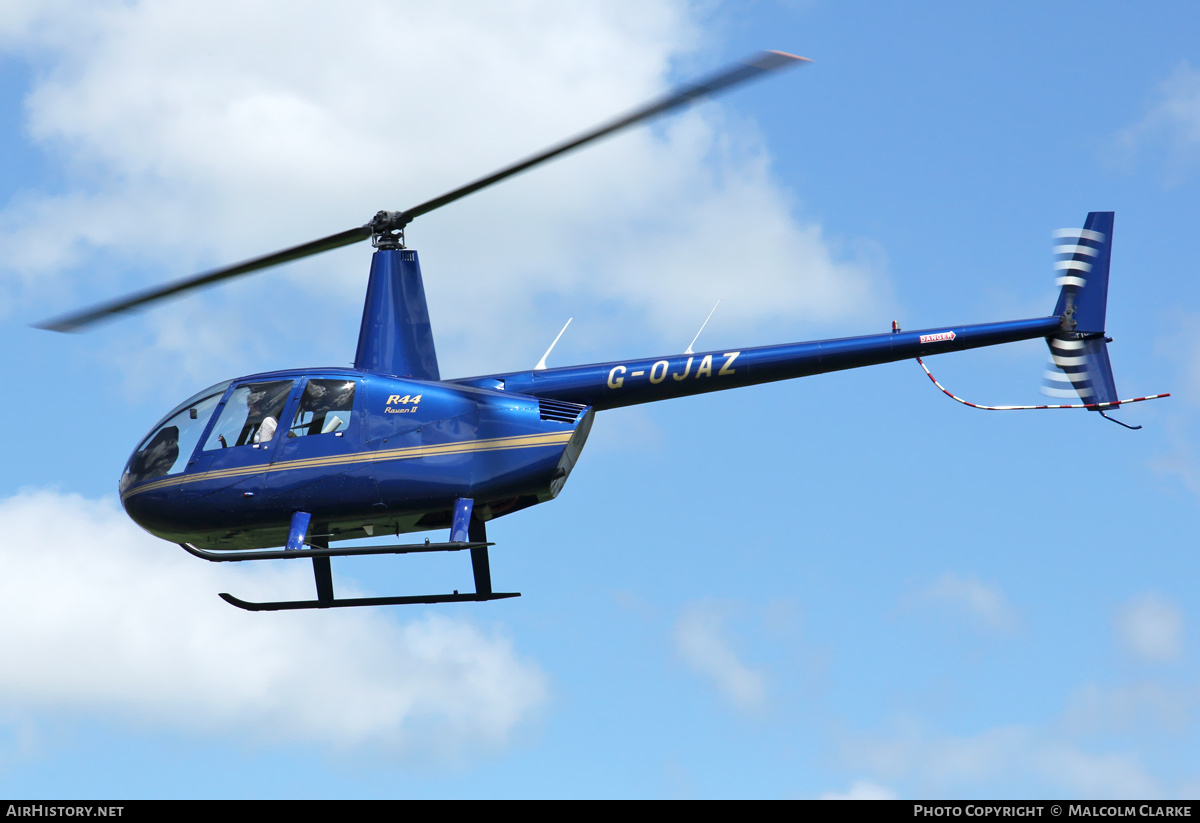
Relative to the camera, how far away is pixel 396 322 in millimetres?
24125

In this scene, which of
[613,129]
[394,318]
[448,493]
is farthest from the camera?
→ [394,318]

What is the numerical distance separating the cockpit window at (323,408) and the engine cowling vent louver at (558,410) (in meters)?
2.95

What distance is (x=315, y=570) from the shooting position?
952 inches

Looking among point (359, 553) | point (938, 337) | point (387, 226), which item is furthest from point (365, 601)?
point (938, 337)

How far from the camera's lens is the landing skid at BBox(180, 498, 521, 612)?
2141cm

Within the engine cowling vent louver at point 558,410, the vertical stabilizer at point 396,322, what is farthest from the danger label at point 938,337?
the vertical stabilizer at point 396,322

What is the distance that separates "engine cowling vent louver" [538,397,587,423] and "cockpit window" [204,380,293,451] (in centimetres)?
394

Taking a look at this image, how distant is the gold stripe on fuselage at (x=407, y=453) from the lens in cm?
2219

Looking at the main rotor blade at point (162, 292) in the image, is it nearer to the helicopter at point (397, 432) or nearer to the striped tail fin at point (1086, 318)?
the helicopter at point (397, 432)

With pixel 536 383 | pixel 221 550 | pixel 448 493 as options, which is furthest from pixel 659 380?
pixel 221 550
